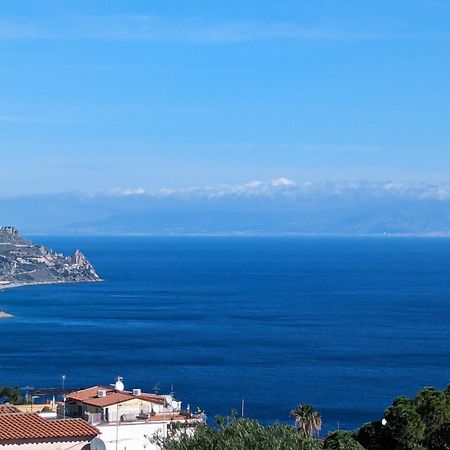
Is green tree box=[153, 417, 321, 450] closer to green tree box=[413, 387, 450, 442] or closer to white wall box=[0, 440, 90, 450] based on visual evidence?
white wall box=[0, 440, 90, 450]

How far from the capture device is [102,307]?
127 meters

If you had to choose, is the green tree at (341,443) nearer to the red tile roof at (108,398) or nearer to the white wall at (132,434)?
the white wall at (132,434)

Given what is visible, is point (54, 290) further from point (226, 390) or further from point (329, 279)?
point (226, 390)

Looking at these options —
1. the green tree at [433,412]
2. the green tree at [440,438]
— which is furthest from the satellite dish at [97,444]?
the green tree at [440,438]

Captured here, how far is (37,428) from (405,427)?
24.1ft

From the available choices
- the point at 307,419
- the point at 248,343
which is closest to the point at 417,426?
the point at 307,419

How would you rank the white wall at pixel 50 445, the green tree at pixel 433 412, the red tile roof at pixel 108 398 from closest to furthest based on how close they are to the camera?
the white wall at pixel 50 445 → the green tree at pixel 433 412 → the red tile roof at pixel 108 398

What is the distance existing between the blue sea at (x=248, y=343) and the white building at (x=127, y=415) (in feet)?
92.1

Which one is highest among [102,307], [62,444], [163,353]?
[102,307]

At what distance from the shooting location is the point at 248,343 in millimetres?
90688

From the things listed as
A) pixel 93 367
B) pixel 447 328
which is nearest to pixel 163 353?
pixel 93 367

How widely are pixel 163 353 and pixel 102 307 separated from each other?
4440 cm

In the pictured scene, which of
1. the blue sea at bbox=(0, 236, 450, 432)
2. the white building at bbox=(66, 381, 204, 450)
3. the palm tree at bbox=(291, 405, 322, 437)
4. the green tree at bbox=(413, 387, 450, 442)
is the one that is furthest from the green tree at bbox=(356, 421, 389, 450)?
the blue sea at bbox=(0, 236, 450, 432)

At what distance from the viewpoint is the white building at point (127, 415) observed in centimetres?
2292
